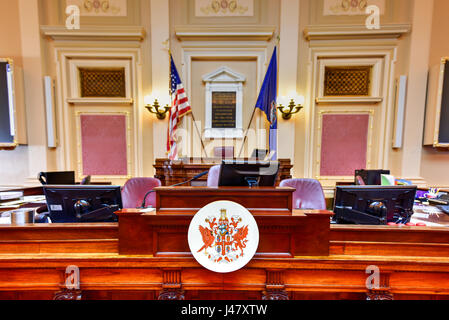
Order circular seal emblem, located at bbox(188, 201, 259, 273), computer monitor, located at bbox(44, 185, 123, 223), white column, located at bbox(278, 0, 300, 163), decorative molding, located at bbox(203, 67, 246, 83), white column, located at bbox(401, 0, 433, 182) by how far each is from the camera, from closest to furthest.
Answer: circular seal emblem, located at bbox(188, 201, 259, 273) < computer monitor, located at bbox(44, 185, 123, 223) < white column, located at bbox(401, 0, 433, 182) < white column, located at bbox(278, 0, 300, 163) < decorative molding, located at bbox(203, 67, 246, 83)

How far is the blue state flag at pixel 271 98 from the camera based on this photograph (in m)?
3.46

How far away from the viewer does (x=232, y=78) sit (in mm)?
3793

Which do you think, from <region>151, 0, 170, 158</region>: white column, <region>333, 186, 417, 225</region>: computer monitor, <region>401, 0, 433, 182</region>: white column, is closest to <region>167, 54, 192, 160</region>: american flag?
<region>151, 0, 170, 158</region>: white column

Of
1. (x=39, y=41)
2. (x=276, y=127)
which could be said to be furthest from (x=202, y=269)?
(x=39, y=41)

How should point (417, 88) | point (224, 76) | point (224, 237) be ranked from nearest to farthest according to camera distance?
1. point (224, 237)
2. point (417, 88)
3. point (224, 76)

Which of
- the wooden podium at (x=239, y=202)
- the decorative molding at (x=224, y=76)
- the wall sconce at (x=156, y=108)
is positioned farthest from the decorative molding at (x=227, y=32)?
the wooden podium at (x=239, y=202)

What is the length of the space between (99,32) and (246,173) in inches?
178

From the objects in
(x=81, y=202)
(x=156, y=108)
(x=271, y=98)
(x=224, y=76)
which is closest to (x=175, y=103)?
(x=156, y=108)

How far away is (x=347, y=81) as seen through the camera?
380 centimetres

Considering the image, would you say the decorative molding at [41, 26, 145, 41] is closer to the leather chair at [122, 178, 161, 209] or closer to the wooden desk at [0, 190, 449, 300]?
the leather chair at [122, 178, 161, 209]

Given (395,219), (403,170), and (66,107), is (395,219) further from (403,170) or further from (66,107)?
(66,107)

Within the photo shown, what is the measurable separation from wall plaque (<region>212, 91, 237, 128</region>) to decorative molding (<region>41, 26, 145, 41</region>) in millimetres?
1904

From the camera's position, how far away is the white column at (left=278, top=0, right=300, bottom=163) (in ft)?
11.5

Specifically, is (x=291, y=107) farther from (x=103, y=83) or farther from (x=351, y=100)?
(x=103, y=83)
